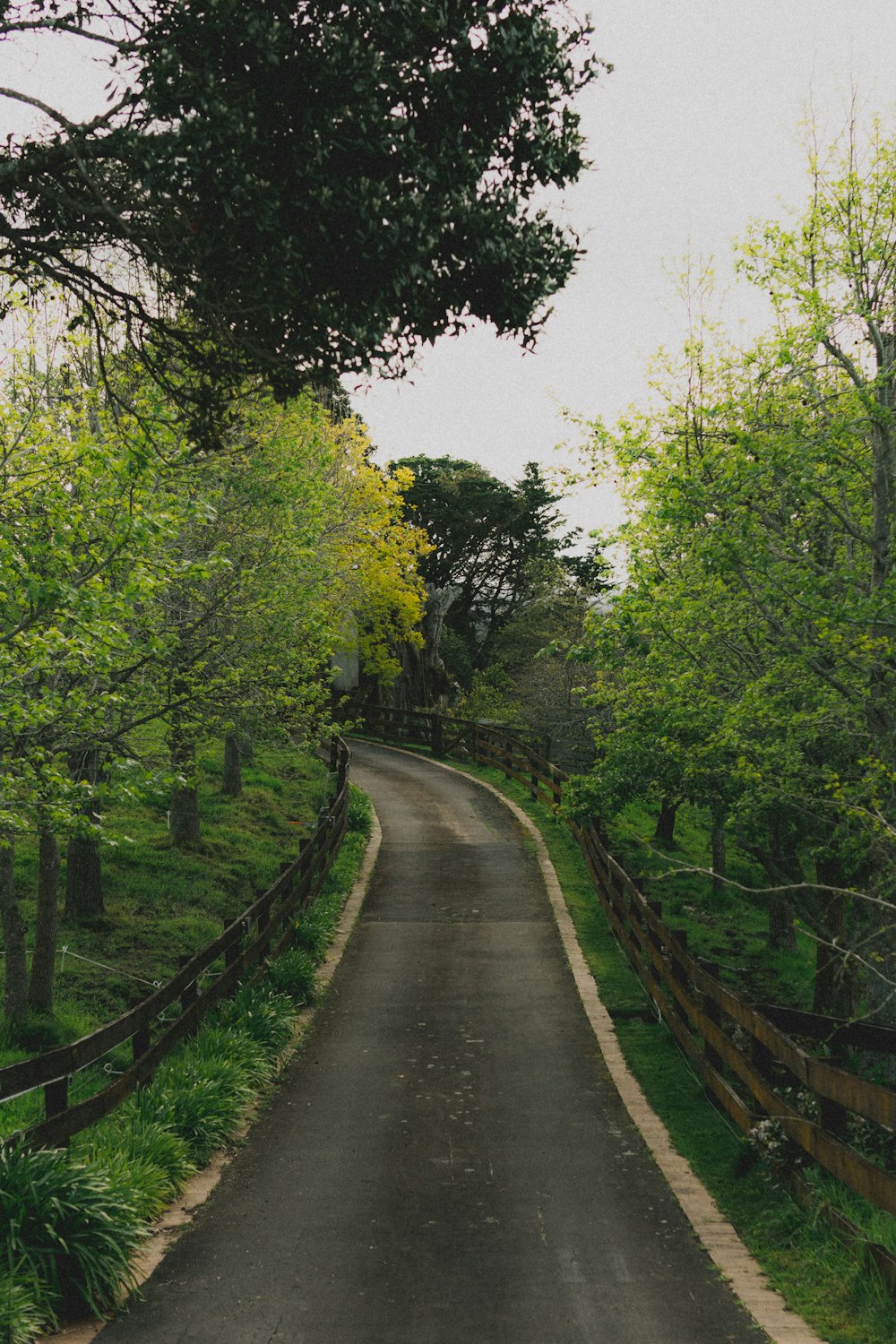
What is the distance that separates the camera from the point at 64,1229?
5.95 meters

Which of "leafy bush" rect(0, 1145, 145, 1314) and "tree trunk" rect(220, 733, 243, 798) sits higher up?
"tree trunk" rect(220, 733, 243, 798)

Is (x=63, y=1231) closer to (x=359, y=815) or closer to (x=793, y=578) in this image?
(x=793, y=578)

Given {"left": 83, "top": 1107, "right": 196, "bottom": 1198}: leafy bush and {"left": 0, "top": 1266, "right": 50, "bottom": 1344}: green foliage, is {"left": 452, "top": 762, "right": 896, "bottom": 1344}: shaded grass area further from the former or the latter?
{"left": 0, "top": 1266, "right": 50, "bottom": 1344}: green foliage

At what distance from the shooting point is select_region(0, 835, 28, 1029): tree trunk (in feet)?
42.8

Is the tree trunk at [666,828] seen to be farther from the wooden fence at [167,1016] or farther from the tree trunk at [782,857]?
the wooden fence at [167,1016]

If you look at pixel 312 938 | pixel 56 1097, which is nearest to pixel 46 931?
pixel 312 938

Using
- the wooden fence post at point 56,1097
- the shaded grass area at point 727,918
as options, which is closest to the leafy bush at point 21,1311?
the wooden fence post at point 56,1097

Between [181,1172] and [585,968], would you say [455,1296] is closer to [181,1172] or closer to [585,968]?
[181,1172]

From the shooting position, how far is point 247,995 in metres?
11.4

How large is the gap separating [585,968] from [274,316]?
1038 cm

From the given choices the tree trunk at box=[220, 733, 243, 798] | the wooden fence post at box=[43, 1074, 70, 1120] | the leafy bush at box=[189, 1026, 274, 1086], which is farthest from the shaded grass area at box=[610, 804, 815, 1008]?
the wooden fence post at box=[43, 1074, 70, 1120]

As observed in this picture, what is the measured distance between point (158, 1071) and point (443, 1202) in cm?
309

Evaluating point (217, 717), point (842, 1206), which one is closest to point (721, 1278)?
point (842, 1206)

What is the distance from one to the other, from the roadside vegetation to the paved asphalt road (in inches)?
13.5
